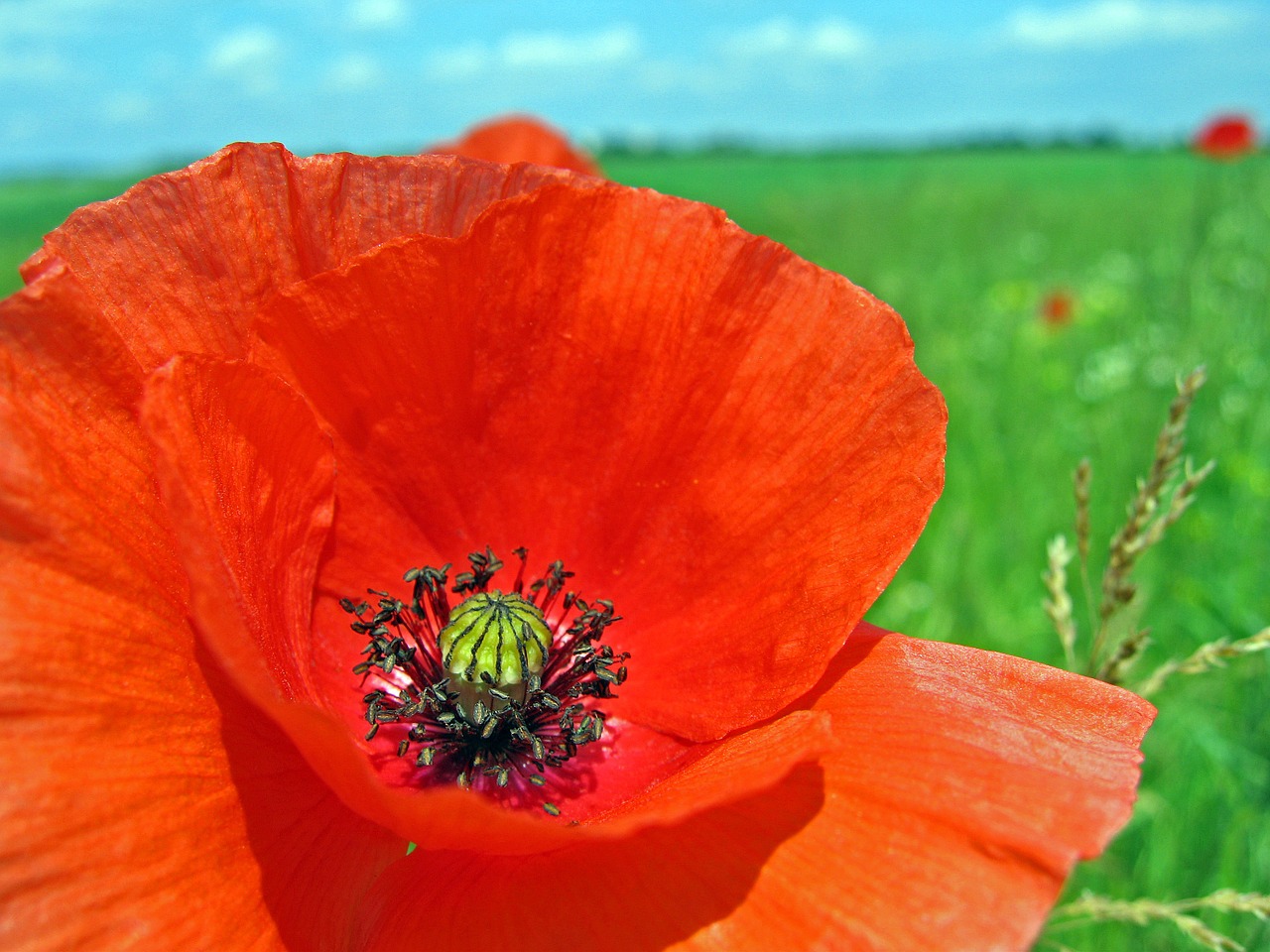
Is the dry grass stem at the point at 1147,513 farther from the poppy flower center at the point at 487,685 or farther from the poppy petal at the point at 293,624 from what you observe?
the poppy flower center at the point at 487,685

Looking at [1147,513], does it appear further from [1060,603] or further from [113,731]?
[113,731]

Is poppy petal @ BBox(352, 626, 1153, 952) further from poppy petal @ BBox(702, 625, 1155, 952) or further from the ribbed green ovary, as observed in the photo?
the ribbed green ovary

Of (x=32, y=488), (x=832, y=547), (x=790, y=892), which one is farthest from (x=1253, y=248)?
(x=32, y=488)

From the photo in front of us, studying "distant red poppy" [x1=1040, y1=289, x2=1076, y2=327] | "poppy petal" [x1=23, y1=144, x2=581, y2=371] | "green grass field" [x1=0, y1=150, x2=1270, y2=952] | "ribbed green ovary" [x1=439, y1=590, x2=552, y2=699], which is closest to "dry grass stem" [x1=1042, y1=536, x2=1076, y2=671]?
"green grass field" [x1=0, y1=150, x2=1270, y2=952]

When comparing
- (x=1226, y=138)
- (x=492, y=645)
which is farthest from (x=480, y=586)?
(x=1226, y=138)

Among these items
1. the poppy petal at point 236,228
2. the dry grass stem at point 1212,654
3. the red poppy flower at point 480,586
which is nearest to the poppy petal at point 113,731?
the red poppy flower at point 480,586
